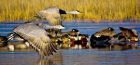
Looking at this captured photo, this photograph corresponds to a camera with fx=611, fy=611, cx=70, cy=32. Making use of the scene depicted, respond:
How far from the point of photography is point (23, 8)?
47.8 feet

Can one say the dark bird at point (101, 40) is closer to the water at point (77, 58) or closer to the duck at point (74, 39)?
the duck at point (74, 39)

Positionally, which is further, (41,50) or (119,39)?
(119,39)

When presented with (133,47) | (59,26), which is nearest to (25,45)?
(59,26)

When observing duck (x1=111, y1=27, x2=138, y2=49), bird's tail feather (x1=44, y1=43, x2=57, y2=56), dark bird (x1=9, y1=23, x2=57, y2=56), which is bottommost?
duck (x1=111, y1=27, x2=138, y2=49)

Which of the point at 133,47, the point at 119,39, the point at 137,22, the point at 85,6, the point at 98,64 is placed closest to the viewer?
the point at 98,64

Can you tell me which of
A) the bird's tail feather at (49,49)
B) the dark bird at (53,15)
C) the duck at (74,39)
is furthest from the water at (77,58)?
the duck at (74,39)

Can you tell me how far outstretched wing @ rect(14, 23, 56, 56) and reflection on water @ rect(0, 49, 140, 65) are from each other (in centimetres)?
16

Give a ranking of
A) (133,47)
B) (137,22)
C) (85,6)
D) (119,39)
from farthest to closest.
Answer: (137,22) < (85,6) < (119,39) < (133,47)

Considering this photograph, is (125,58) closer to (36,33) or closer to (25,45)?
(36,33)

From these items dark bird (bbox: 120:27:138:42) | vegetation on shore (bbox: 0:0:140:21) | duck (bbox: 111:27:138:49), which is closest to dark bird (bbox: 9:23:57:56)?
duck (bbox: 111:27:138:49)

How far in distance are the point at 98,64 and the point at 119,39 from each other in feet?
12.6

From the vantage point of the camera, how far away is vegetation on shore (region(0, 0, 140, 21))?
14305mm

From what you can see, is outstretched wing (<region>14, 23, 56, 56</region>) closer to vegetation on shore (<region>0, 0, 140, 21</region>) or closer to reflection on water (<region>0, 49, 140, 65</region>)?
reflection on water (<region>0, 49, 140, 65</region>)

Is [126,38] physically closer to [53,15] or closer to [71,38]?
[71,38]
